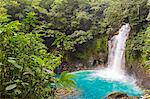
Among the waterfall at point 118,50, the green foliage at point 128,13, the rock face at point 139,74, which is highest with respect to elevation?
the green foliage at point 128,13

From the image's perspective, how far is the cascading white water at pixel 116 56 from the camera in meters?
10.6

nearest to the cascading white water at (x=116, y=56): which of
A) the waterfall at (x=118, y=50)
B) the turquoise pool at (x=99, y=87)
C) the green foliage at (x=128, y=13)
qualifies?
the waterfall at (x=118, y=50)

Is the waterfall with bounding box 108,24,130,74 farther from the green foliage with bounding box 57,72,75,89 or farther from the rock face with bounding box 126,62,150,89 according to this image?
the green foliage with bounding box 57,72,75,89

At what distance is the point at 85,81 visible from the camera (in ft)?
31.3

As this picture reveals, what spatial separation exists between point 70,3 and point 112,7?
8.11 feet

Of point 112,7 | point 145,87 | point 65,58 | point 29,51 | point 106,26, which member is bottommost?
point 145,87

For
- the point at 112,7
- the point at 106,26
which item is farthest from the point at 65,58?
the point at 112,7

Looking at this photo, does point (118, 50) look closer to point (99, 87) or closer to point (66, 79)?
point (99, 87)

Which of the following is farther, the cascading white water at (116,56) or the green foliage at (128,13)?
the cascading white water at (116,56)

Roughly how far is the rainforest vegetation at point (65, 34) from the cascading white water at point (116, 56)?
1.15 ft

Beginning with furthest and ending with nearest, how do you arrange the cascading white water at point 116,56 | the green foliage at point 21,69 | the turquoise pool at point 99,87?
the cascading white water at point 116,56 < the turquoise pool at point 99,87 < the green foliage at point 21,69

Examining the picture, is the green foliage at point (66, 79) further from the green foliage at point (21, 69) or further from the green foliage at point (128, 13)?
the green foliage at point (128, 13)

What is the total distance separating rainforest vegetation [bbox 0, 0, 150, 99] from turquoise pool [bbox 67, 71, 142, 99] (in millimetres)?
1051

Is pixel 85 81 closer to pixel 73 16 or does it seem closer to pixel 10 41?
pixel 73 16
